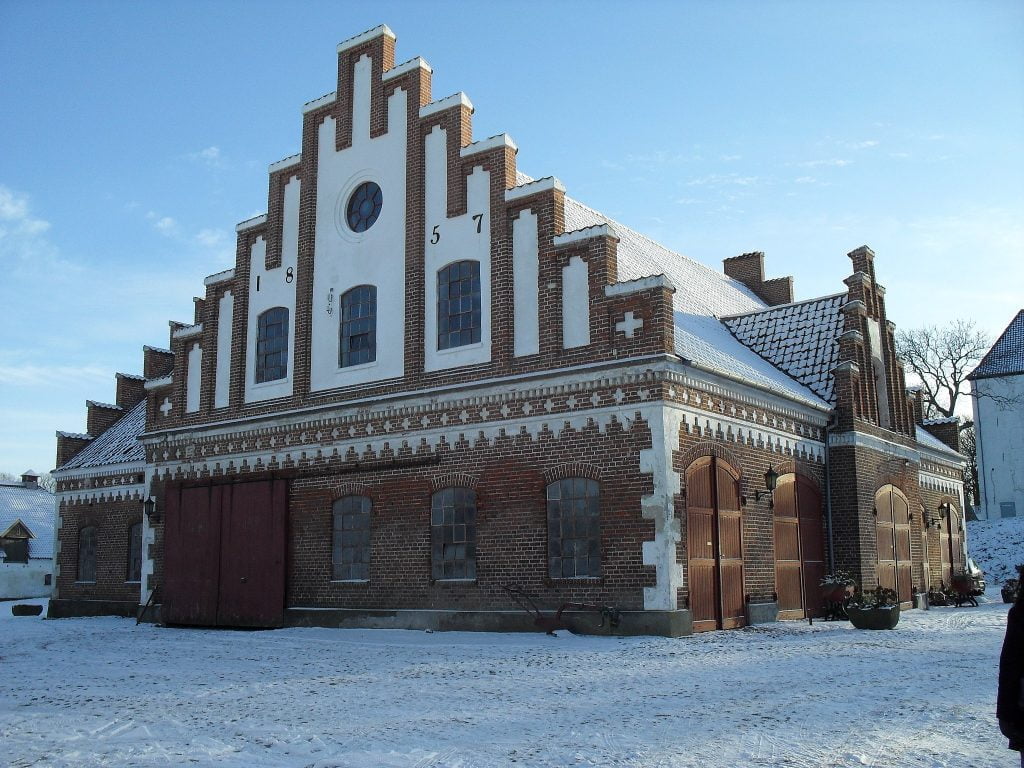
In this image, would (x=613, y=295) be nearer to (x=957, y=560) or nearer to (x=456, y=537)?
(x=456, y=537)

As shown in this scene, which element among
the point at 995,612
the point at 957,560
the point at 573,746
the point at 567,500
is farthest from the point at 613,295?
the point at 957,560

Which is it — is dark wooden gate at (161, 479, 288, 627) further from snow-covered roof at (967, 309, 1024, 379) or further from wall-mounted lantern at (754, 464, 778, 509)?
snow-covered roof at (967, 309, 1024, 379)

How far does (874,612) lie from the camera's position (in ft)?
57.0

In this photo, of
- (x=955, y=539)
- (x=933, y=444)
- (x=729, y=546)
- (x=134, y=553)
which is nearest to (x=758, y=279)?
(x=933, y=444)

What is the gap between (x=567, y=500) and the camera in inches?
664

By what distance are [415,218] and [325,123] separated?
13.9 ft

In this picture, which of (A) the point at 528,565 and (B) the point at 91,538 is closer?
(A) the point at 528,565

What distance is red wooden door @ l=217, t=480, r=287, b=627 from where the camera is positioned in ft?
67.4

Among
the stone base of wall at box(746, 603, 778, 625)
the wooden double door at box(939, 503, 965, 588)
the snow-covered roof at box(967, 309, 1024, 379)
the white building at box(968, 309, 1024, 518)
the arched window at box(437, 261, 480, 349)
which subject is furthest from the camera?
the snow-covered roof at box(967, 309, 1024, 379)

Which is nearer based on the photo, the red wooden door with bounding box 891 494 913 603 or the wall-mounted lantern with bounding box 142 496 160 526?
the red wooden door with bounding box 891 494 913 603

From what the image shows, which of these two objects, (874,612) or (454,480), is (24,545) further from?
(874,612)

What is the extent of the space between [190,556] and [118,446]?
792 cm

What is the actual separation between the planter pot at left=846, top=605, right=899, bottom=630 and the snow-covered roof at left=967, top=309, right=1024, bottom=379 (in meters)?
34.1

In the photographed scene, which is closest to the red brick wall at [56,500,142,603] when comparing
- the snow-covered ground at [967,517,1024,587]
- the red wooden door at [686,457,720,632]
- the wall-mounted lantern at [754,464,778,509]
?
the red wooden door at [686,457,720,632]
